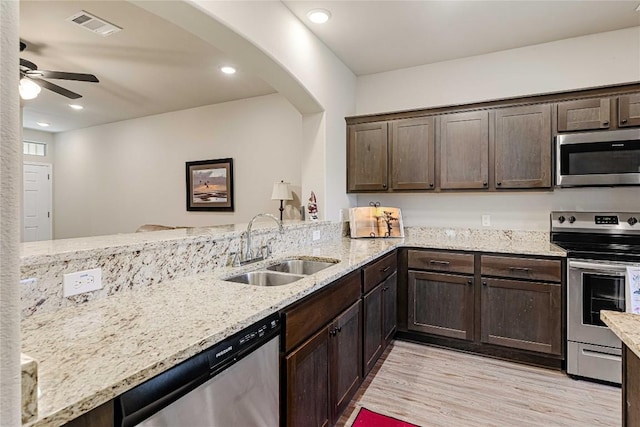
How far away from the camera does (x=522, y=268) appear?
269 cm

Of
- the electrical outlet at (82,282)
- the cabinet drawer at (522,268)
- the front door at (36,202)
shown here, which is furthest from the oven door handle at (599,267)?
the front door at (36,202)

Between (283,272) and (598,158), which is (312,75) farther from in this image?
(598,158)

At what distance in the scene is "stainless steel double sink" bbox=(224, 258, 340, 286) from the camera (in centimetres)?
193

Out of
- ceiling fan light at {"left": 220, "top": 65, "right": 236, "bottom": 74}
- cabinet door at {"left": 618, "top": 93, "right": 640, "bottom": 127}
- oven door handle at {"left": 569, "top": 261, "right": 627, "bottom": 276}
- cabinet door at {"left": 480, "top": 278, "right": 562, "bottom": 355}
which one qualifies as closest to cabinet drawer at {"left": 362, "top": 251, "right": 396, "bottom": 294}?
cabinet door at {"left": 480, "top": 278, "right": 562, "bottom": 355}

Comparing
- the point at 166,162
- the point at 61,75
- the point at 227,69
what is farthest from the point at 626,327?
the point at 166,162

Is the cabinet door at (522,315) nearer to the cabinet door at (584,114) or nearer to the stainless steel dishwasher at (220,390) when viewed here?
the cabinet door at (584,114)

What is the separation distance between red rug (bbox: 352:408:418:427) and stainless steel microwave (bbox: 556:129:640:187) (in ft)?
7.53

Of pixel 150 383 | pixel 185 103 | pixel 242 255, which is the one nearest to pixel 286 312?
pixel 150 383

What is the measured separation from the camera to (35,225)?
665cm

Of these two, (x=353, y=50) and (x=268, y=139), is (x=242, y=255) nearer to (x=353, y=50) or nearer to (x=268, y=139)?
(x=353, y=50)

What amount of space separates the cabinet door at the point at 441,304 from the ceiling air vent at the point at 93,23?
3.35 m

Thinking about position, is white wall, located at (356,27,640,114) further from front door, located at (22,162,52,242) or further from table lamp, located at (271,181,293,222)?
front door, located at (22,162,52,242)

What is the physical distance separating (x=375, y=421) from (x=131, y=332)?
5.24 ft

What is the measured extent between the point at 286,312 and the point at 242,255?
2.60ft
